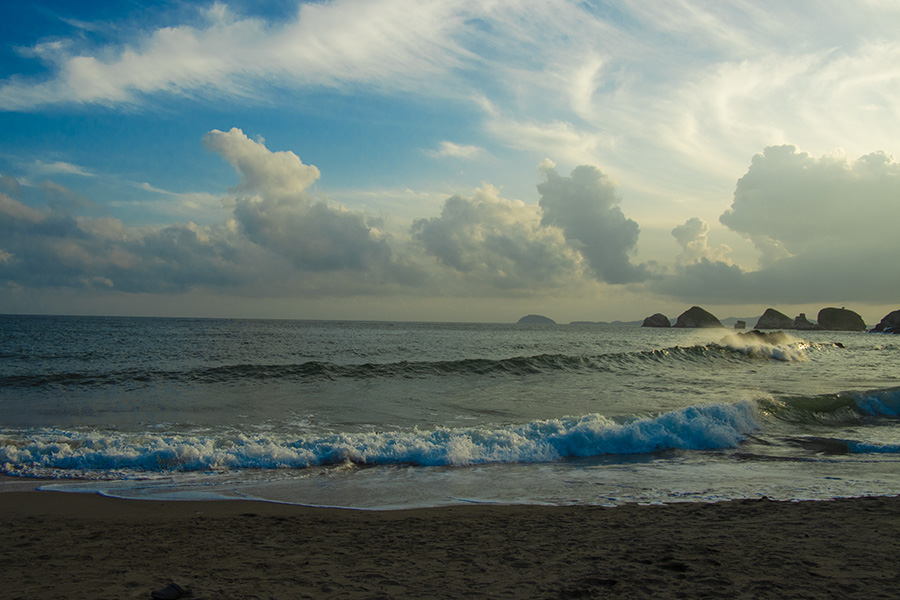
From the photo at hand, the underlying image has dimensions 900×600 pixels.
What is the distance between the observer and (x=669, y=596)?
4.24 meters

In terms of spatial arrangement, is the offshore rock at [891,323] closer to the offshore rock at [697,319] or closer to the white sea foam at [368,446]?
the offshore rock at [697,319]

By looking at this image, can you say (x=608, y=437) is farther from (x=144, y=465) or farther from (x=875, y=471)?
(x=144, y=465)

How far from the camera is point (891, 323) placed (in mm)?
118312

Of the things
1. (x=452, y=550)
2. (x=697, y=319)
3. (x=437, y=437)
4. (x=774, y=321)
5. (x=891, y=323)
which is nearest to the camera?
(x=452, y=550)

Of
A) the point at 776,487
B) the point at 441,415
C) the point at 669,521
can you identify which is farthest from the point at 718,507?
the point at 441,415

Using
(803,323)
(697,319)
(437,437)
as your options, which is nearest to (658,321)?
(697,319)

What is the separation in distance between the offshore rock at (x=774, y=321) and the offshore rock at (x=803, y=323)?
3.84 feet

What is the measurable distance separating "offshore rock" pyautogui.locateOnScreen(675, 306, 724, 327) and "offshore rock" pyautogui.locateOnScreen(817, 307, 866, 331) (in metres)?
30.1

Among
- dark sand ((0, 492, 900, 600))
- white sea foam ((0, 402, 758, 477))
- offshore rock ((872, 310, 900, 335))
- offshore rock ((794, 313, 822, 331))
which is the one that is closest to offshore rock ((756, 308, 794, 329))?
offshore rock ((794, 313, 822, 331))

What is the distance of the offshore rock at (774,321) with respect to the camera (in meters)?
131

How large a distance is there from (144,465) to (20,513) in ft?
9.47

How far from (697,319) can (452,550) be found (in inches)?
7015

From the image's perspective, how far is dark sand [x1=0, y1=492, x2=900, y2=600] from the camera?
176 inches

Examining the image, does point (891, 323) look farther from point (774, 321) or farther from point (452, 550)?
point (452, 550)
